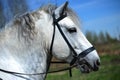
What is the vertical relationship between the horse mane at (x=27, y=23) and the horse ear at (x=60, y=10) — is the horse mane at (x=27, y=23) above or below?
below

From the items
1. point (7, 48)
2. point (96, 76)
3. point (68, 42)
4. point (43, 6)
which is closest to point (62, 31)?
point (68, 42)

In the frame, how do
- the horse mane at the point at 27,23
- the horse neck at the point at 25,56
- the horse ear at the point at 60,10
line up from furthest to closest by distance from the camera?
the horse ear at the point at 60,10 < the horse mane at the point at 27,23 < the horse neck at the point at 25,56

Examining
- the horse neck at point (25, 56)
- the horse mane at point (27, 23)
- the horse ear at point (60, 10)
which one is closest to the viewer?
the horse neck at point (25, 56)

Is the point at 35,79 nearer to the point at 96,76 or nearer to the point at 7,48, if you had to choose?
the point at 7,48

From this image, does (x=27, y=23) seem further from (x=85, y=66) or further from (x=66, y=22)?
(x=85, y=66)

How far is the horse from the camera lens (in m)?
4.27

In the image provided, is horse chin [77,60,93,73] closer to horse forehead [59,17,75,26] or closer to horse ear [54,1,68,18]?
horse forehead [59,17,75,26]

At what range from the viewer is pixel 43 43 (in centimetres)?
446

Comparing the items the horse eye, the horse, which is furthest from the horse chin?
the horse eye

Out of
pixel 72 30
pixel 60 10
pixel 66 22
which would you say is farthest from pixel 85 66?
pixel 60 10

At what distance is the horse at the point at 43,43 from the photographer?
14.0 feet

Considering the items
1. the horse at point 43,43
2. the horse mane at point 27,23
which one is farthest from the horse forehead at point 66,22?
the horse mane at point 27,23

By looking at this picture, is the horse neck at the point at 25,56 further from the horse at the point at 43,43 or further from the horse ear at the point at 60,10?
the horse ear at the point at 60,10

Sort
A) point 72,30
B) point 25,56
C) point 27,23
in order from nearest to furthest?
point 25,56 → point 27,23 → point 72,30
